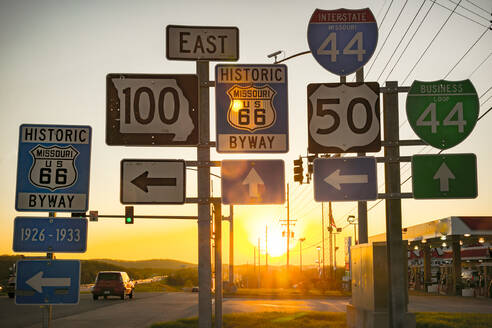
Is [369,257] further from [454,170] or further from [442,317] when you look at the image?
[442,317]

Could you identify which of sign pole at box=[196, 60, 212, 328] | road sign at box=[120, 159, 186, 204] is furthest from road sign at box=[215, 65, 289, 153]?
road sign at box=[120, 159, 186, 204]

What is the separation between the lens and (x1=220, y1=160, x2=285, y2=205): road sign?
7.97 m

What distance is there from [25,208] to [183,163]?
1970 mm

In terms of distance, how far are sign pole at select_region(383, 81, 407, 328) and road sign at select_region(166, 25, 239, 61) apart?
2.35 m

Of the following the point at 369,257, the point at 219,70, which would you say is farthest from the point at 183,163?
the point at 369,257

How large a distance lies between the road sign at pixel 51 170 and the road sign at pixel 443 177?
4539 millimetres

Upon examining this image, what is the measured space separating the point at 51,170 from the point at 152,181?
1.23m

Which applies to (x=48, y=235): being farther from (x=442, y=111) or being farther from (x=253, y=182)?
(x=442, y=111)

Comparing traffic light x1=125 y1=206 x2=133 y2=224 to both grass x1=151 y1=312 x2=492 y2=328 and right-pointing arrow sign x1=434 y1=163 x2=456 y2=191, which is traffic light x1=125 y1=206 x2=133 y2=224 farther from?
right-pointing arrow sign x1=434 y1=163 x2=456 y2=191

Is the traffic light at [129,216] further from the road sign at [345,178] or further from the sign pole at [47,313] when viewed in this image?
the sign pole at [47,313]

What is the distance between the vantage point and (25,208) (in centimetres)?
741

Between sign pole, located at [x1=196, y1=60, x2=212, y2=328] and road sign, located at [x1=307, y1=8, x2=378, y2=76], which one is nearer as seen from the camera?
sign pole, located at [x1=196, y1=60, x2=212, y2=328]

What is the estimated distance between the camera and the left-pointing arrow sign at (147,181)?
790 cm

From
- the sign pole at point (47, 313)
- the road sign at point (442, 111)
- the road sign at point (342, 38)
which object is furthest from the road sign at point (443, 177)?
the sign pole at point (47, 313)
